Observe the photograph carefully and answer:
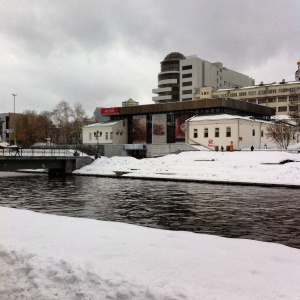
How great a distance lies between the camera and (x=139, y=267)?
721 cm

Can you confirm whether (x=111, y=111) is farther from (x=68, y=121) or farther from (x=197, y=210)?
(x=197, y=210)

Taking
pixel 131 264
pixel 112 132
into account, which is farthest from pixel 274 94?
pixel 131 264

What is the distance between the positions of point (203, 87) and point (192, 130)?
66.2 metres

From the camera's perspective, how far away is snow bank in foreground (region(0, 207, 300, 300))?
6047 millimetres

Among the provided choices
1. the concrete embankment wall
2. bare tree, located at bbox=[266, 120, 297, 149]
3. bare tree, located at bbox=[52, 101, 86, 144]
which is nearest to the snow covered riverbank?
the concrete embankment wall

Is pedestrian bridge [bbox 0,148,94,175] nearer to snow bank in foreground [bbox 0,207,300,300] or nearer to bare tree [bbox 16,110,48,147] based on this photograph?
snow bank in foreground [bbox 0,207,300,300]

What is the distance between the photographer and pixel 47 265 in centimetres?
720

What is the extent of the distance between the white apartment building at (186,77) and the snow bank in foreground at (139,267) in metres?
123

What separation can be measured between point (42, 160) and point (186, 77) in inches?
3652

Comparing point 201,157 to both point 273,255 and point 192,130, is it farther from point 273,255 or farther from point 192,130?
point 273,255

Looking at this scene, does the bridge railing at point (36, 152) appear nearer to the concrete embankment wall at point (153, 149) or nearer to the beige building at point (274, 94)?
the concrete embankment wall at point (153, 149)

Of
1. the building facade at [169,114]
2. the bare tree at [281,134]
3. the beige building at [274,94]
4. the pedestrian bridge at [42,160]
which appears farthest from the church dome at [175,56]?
the pedestrian bridge at [42,160]

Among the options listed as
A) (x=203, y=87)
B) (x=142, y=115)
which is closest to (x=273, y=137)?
(x=142, y=115)

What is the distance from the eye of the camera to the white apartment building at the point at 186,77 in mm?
133500
